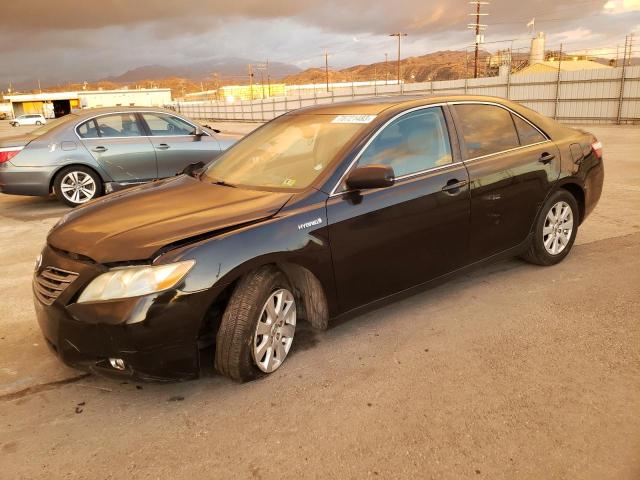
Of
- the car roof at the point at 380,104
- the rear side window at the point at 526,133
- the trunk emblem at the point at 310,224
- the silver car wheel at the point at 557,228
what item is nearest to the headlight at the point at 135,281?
the trunk emblem at the point at 310,224

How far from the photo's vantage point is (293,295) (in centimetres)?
315

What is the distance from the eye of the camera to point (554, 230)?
4574 millimetres

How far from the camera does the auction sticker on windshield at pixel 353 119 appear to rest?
3.53 metres

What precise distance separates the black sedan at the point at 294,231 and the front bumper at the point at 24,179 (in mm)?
4988

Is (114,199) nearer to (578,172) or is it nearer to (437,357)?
(437,357)

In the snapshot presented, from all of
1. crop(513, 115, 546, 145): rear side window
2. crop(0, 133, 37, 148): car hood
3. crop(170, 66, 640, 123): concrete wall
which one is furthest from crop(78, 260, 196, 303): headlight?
crop(170, 66, 640, 123): concrete wall

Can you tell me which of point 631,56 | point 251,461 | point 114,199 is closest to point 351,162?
point 114,199

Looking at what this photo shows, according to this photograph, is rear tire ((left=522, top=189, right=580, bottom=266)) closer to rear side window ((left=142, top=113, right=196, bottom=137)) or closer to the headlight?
the headlight

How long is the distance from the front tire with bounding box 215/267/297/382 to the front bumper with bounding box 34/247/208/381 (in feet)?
0.55

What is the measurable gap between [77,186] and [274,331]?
20.9 feet

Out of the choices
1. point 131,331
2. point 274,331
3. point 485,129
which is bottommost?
point 274,331

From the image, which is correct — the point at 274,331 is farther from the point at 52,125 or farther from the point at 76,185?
the point at 52,125

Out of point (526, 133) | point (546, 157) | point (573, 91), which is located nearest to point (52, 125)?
point (526, 133)

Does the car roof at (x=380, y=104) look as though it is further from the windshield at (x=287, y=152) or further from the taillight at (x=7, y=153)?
the taillight at (x=7, y=153)
